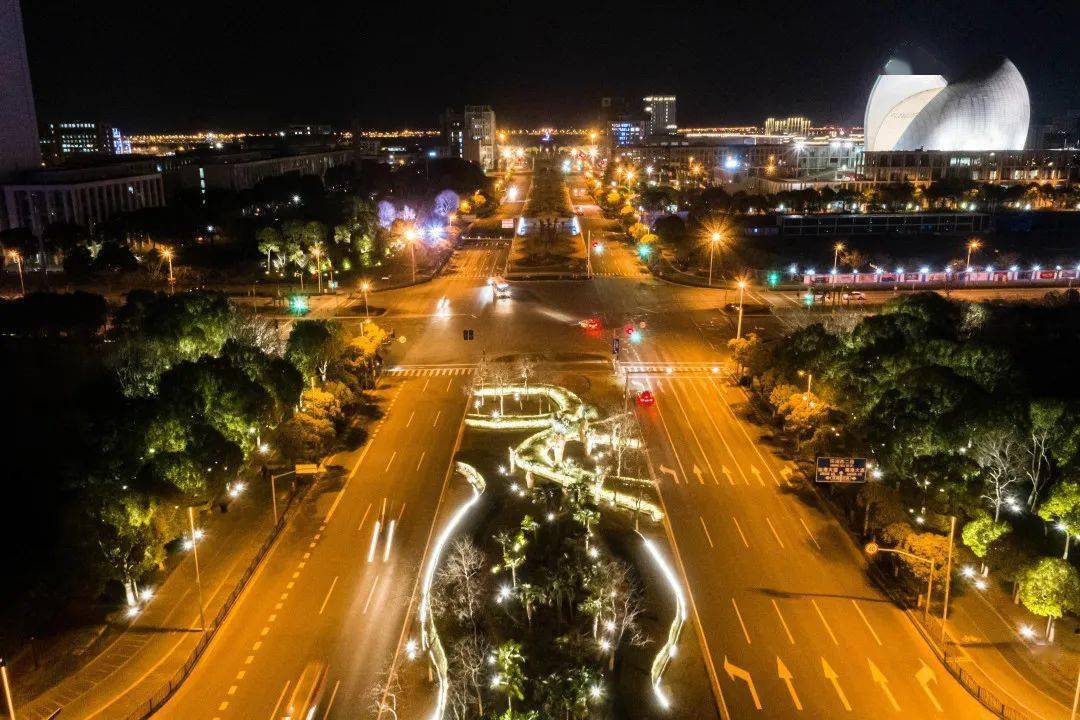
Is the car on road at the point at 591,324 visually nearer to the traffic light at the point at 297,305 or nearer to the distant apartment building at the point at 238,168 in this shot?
the traffic light at the point at 297,305

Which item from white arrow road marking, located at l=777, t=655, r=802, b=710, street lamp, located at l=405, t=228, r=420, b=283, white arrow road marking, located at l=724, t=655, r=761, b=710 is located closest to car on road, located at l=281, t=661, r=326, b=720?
white arrow road marking, located at l=724, t=655, r=761, b=710

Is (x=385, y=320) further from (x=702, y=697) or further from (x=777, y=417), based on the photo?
(x=702, y=697)

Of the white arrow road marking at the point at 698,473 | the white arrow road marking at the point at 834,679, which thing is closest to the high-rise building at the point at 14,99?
the white arrow road marking at the point at 698,473

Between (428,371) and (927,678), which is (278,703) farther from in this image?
(428,371)

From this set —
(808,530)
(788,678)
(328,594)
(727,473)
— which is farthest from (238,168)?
(788,678)

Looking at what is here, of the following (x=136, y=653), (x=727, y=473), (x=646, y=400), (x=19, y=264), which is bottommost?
(x=136, y=653)

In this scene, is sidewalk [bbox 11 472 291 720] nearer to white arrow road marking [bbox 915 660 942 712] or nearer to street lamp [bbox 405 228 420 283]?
white arrow road marking [bbox 915 660 942 712]

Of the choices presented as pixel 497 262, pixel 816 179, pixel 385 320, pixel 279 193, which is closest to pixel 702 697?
pixel 385 320
